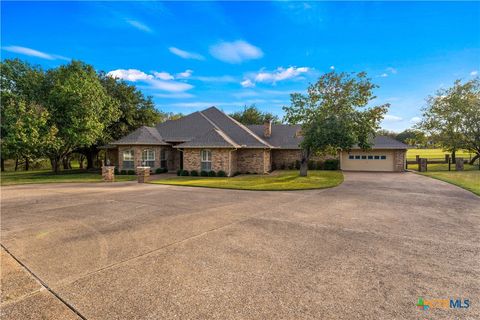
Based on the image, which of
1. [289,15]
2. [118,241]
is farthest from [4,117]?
[289,15]

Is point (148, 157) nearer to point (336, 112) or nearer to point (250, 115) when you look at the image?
point (336, 112)

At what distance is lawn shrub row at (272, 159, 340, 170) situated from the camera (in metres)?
24.2

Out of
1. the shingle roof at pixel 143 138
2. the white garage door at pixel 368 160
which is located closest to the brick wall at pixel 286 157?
the white garage door at pixel 368 160

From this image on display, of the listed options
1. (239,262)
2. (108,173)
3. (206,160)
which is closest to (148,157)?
(108,173)

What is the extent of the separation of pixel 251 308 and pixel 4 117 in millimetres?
26018

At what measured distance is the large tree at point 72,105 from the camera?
20.3m

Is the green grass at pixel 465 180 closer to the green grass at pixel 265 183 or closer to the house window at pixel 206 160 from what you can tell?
the green grass at pixel 265 183

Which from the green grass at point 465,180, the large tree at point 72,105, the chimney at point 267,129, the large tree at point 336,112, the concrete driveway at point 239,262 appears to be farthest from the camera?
the chimney at point 267,129

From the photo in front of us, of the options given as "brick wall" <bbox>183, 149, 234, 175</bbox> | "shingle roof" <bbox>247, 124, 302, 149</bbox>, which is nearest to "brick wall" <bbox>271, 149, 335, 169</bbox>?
"shingle roof" <bbox>247, 124, 302, 149</bbox>

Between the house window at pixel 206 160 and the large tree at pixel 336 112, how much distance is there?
7.21 m

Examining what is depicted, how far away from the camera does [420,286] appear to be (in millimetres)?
3305

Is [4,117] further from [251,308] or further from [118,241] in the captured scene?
[251,308]

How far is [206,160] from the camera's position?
65.1 ft

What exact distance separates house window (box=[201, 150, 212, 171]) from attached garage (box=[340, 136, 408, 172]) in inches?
566
